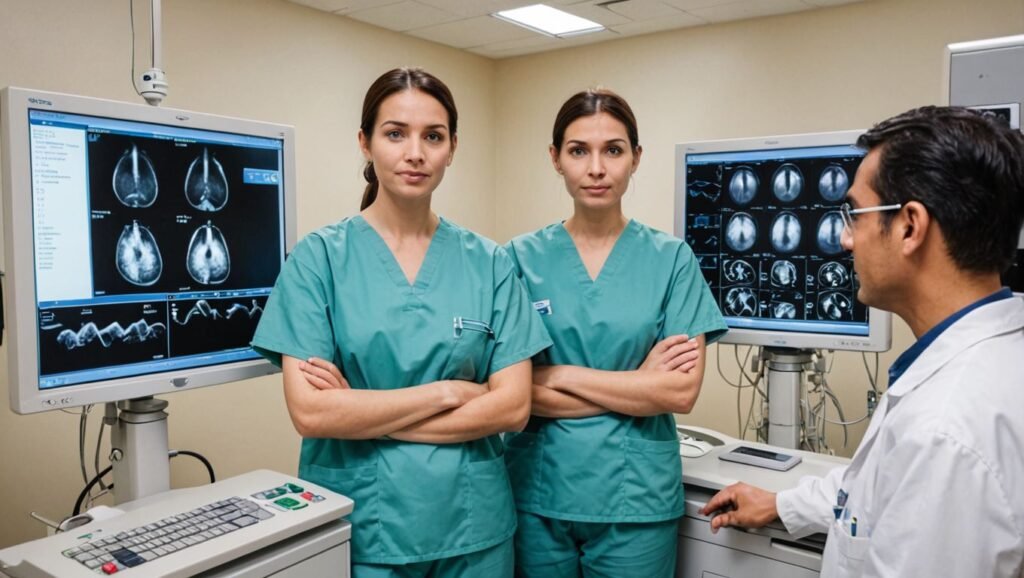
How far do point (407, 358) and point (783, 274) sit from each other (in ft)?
3.11

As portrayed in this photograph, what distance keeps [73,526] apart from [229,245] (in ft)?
1.69

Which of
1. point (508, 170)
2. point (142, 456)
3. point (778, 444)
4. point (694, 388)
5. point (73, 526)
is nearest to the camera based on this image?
point (73, 526)

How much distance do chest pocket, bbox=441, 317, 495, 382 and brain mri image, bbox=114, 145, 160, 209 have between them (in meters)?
0.55

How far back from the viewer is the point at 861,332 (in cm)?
172

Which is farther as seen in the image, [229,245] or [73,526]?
[229,245]

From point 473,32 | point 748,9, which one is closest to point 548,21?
point 473,32

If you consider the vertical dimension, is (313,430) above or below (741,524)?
above

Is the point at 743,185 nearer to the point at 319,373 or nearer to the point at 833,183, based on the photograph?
the point at 833,183

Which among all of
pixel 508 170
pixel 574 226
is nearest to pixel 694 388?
pixel 574 226

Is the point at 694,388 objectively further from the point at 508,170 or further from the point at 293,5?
the point at 508,170

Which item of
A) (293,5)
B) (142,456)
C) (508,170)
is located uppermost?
(293,5)

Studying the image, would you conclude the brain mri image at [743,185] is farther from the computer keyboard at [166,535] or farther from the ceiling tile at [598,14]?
the ceiling tile at [598,14]

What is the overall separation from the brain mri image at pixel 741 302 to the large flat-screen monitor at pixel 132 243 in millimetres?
1007

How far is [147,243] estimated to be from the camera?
1307 millimetres
